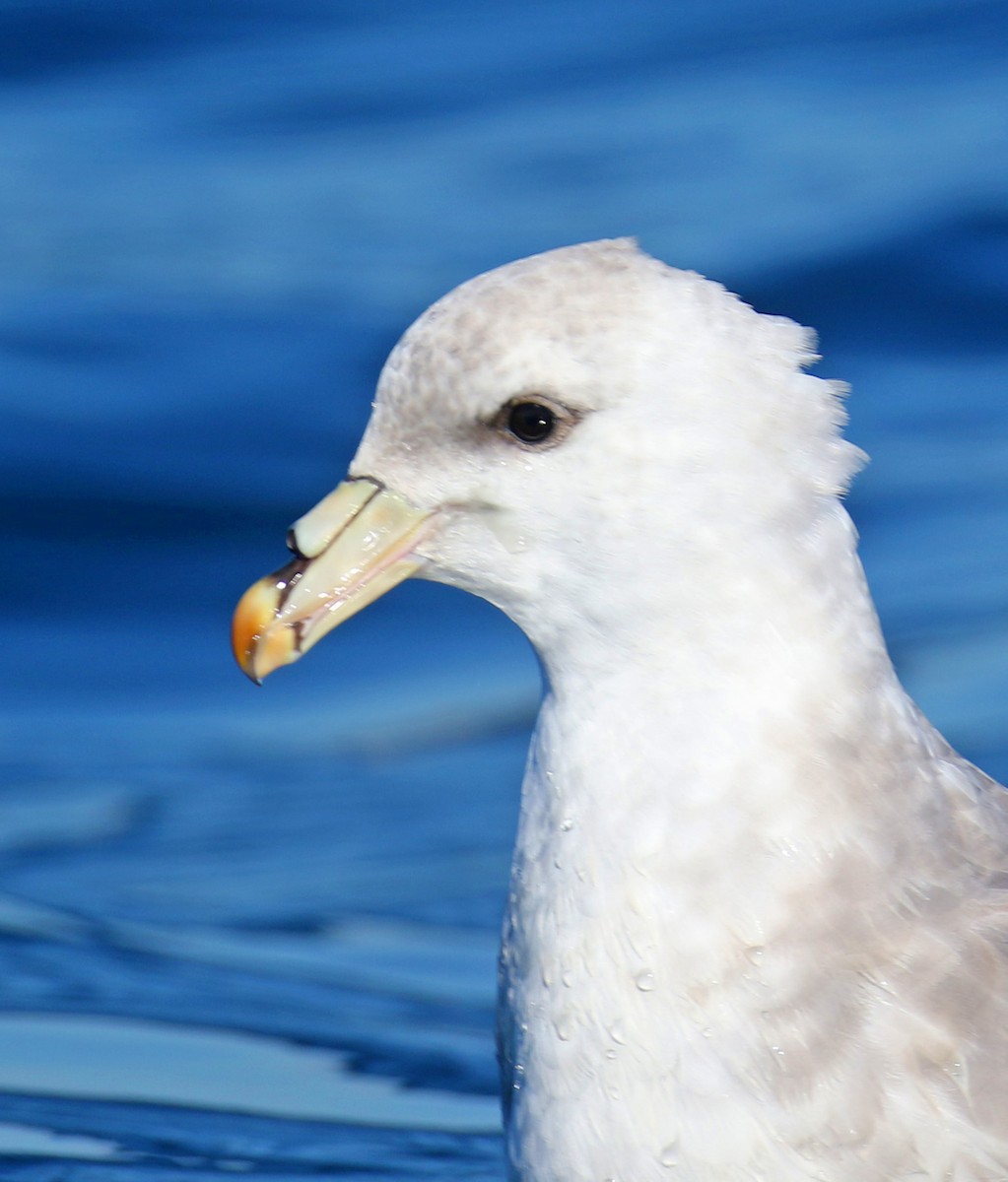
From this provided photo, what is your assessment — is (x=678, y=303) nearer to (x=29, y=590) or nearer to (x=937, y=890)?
(x=937, y=890)

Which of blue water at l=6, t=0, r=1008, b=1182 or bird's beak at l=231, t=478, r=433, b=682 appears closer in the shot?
bird's beak at l=231, t=478, r=433, b=682

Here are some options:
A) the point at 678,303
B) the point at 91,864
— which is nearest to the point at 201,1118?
the point at 91,864

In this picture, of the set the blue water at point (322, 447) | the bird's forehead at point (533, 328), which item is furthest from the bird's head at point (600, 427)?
the blue water at point (322, 447)

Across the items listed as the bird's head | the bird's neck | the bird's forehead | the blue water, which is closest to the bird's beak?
the bird's head

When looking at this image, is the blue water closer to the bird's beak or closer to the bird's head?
the bird's beak

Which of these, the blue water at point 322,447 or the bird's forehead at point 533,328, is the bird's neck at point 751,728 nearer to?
the bird's forehead at point 533,328

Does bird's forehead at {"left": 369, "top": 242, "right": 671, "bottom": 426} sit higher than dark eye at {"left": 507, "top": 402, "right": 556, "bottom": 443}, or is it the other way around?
bird's forehead at {"left": 369, "top": 242, "right": 671, "bottom": 426}

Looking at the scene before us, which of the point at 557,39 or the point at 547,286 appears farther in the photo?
the point at 557,39
